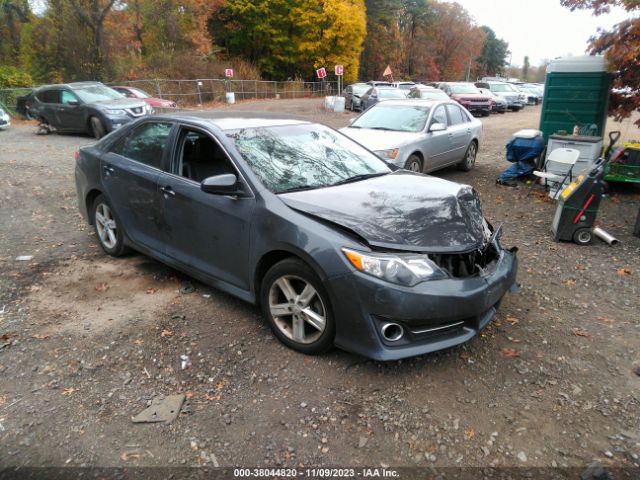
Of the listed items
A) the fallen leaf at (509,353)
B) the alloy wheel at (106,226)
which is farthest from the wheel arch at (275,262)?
the alloy wheel at (106,226)

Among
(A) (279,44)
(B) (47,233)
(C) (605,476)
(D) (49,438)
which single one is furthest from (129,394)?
(A) (279,44)

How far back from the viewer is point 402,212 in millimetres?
3391

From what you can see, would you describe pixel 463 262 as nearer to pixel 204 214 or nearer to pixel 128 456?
pixel 204 214

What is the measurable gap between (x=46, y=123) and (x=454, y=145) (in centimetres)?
1398

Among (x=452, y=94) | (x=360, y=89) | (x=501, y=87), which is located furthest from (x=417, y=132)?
(x=501, y=87)

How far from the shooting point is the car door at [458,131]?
30.7 feet

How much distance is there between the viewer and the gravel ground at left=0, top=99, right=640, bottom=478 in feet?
8.67

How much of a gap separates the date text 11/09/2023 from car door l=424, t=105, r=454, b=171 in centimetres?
673

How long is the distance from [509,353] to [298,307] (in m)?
1.62

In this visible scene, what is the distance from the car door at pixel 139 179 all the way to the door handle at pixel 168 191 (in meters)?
0.09

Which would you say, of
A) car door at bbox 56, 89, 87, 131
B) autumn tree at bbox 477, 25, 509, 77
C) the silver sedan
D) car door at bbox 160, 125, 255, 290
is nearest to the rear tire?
car door at bbox 56, 89, 87, 131

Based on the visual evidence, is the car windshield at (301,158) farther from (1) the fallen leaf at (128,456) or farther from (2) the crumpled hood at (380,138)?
(2) the crumpled hood at (380,138)

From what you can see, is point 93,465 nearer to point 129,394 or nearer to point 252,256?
point 129,394

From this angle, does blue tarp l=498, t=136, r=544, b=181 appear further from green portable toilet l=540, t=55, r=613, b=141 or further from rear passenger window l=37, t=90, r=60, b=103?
rear passenger window l=37, t=90, r=60, b=103
